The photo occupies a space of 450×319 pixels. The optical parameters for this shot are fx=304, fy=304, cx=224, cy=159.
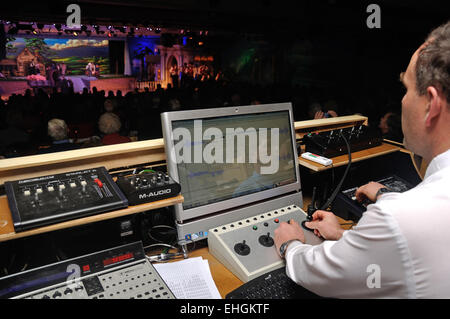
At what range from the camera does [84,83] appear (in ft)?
40.4

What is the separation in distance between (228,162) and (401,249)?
739 mm

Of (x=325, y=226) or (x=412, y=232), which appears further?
(x=325, y=226)

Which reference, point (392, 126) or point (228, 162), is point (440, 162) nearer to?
point (228, 162)

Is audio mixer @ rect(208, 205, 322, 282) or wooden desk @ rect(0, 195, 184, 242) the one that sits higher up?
wooden desk @ rect(0, 195, 184, 242)

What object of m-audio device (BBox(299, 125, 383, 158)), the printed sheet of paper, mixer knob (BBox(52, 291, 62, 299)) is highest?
m-audio device (BBox(299, 125, 383, 158))

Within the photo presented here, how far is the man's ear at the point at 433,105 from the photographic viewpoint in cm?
85

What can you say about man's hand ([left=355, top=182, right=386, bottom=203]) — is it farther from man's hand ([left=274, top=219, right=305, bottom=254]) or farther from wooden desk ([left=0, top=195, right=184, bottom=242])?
wooden desk ([left=0, top=195, right=184, bottom=242])

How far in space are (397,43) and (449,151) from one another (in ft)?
26.8

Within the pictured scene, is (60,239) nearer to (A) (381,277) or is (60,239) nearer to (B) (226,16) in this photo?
(A) (381,277)

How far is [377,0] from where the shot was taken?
578 centimetres

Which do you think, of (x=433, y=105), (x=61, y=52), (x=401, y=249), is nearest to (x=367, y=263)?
(x=401, y=249)

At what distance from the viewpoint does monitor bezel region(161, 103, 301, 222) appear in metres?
1.18

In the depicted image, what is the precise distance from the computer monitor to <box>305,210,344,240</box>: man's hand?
0.18m

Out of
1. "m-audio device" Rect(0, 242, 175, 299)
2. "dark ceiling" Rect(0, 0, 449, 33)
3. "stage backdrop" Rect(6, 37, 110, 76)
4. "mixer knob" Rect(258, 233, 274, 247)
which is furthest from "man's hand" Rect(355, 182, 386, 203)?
"stage backdrop" Rect(6, 37, 110, 76)
